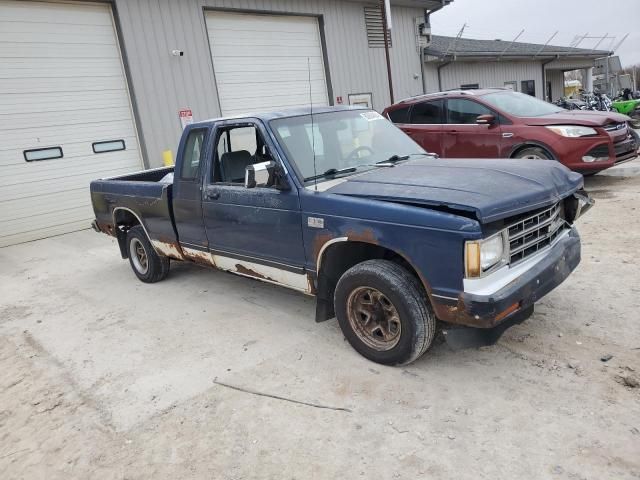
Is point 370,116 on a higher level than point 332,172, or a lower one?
higher

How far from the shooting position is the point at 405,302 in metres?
3.11

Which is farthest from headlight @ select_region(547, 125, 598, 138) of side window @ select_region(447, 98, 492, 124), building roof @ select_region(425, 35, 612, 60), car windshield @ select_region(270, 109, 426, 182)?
building roof @ select_region(425, 35, 612, 60)

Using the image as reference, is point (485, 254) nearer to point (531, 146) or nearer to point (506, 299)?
point (506, 299)

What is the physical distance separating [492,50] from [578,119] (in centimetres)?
1486

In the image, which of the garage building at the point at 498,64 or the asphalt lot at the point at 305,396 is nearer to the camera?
the asphalt lot at the point at 305,396

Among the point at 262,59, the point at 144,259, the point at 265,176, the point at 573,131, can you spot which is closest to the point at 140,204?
the point at 144,259

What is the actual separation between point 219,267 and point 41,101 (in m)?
7.10

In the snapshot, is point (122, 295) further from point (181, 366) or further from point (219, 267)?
point (181, 366)

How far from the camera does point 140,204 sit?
555 cm

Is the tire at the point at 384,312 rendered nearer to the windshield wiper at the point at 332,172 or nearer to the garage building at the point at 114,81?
the windshield wiper at the point at 332,172

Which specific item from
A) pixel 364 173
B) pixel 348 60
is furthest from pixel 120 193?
pixel 348 60

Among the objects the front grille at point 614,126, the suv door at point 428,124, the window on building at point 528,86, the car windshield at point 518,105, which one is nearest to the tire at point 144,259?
the suv door at point 428,124

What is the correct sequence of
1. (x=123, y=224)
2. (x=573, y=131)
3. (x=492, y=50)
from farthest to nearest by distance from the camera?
(x=492, y=50), (x=573, y=131), (x=123, y=224)

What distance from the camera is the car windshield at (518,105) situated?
26.9ft
